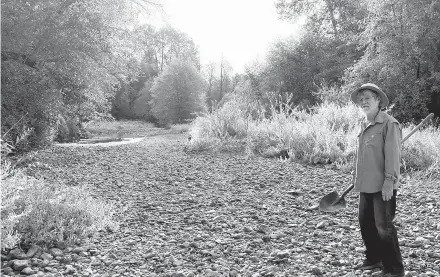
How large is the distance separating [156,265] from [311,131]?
24.2ft

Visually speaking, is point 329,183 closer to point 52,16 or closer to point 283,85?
point 52,16

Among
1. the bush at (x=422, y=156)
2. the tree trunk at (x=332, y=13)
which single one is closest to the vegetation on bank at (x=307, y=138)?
the bush at (x=422, y=156)

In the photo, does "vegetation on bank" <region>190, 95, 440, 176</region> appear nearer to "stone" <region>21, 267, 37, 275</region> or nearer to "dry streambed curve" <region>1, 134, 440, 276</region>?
"dry streambed curve" <region>1, 134, 440, 276</region>

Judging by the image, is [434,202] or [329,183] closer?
[434,202]

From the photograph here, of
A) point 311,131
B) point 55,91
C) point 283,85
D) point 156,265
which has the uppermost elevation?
point 283,85

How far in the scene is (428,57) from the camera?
16.1 meters

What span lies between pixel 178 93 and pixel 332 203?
117 ft

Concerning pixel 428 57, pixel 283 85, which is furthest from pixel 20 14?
pixel 283 85

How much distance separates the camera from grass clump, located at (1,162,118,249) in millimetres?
3527

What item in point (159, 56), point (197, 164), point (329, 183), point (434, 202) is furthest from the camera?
point (159, 56)

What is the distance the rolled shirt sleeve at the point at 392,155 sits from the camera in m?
3.06

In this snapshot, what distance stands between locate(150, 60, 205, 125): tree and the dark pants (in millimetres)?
34918

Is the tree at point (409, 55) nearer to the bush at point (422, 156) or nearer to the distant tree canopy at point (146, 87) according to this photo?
the bush at point (422, 156)

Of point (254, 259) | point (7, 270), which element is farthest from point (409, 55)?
point (7, 270)
